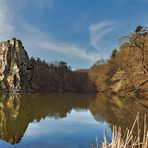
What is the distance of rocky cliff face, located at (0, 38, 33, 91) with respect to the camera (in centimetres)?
11025

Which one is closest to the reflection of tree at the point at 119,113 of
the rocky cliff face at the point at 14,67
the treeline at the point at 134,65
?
the treeline at the point at 134,65

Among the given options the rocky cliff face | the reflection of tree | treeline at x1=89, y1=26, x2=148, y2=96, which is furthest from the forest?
the reflection of tree

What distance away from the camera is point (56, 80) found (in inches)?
4542

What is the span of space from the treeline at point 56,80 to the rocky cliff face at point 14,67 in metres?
2.75

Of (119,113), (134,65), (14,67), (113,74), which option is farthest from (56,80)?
(119,113)

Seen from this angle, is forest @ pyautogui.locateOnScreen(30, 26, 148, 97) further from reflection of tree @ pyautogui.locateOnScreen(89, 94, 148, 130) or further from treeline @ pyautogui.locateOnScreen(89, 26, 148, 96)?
reflection of tree @ pyautogui.locateOnScreen(89, 94, 148, 130)

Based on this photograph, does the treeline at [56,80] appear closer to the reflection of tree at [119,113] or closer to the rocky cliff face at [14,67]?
the rocky cliff face at [14,67]

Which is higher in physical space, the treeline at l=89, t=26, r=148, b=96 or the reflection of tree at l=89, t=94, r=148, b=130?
the treeline at l=89, t=26, r=148, b=96

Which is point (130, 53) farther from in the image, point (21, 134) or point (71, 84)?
point (71, 84)

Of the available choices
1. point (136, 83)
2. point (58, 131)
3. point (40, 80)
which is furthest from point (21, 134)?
point (40, 80)

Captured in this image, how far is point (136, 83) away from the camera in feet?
191

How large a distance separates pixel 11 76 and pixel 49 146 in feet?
331

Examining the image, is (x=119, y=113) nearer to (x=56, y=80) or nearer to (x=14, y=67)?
(x=56, y=80)

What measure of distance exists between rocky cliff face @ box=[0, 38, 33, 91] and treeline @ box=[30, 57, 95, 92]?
2752mm
